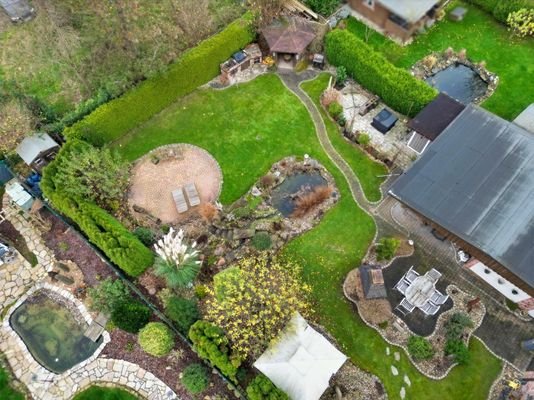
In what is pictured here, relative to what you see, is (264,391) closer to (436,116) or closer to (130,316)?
(130,316)

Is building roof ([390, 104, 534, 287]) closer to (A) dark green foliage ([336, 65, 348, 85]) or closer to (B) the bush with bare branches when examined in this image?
(B) the bush with bare branches

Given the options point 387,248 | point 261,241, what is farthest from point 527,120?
point 261,241

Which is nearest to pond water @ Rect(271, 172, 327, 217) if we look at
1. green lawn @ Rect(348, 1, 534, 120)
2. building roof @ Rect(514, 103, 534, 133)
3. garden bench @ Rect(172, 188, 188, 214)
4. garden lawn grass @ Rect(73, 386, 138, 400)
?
garden bench @ Rect(172, 188, 188, 214)

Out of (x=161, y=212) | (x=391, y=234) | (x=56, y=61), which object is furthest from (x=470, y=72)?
(x=56, y=61)

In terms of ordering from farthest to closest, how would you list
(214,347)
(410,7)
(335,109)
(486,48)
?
(486,48)
(410,7)
(335,109)
(214,347)

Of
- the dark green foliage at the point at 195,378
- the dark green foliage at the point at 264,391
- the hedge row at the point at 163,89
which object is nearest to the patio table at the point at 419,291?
the dark green foliage at the point at 264,391

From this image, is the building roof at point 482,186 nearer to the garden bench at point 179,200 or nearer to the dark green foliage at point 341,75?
the dark green foliage at point 341,75
